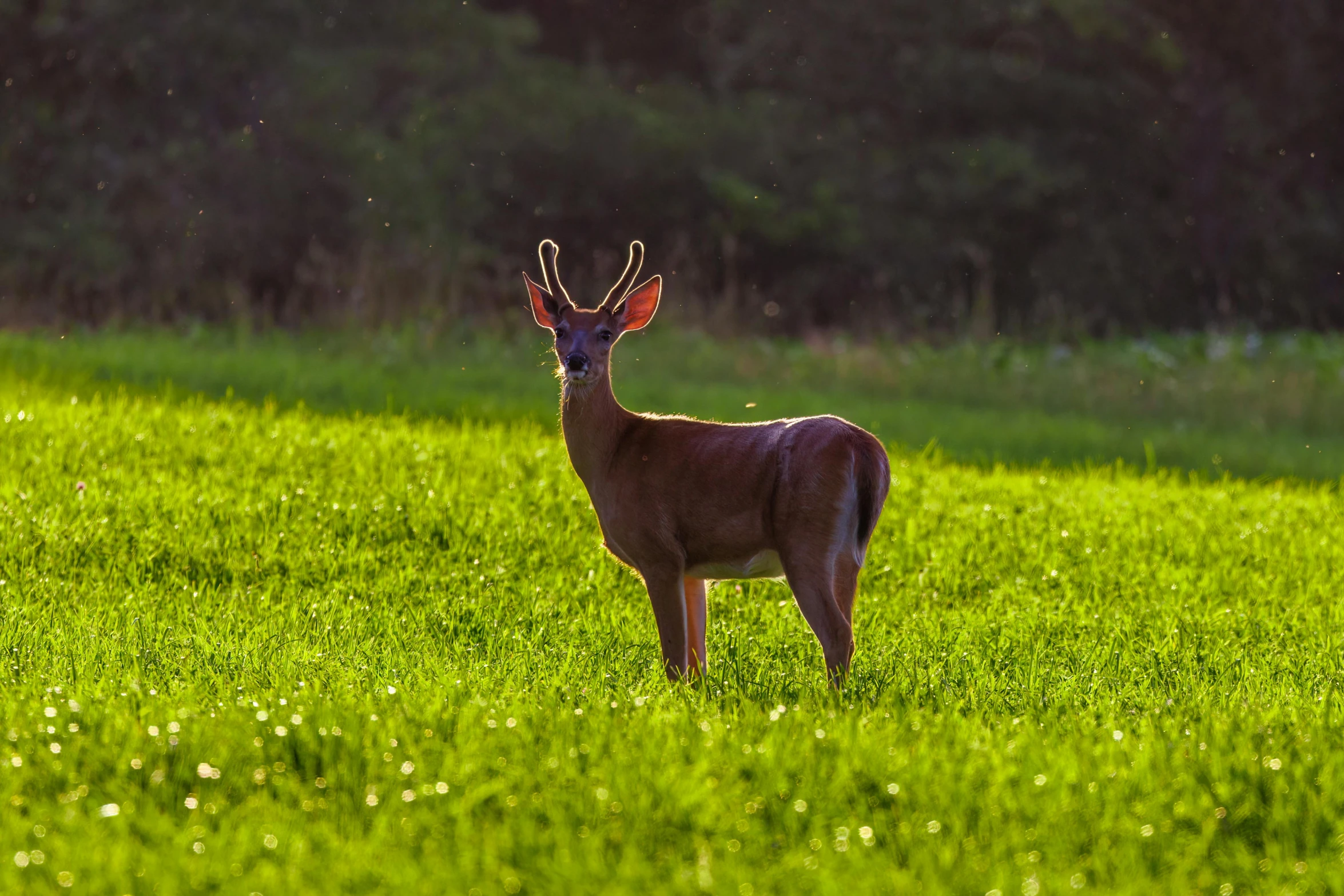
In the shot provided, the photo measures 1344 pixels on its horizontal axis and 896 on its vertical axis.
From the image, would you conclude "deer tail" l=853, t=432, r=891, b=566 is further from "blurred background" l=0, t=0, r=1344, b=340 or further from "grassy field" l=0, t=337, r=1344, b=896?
"blurred background" l=0, t=0, r=1344, b=340

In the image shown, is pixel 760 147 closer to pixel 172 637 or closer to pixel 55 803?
pixel 172 637

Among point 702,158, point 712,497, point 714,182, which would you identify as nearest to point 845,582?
point 712,497

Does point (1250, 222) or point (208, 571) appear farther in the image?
point (1250, 222)

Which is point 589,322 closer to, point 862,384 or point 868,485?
point 868,485

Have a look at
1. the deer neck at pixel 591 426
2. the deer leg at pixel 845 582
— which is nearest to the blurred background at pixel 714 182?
the deer neck at pixel 591 426

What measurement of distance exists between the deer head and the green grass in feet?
25.6

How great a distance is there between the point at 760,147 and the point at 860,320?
380 centimetres

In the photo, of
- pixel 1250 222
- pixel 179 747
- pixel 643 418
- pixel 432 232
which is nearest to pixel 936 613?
pixel 643 418

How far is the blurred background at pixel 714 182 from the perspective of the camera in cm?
2211

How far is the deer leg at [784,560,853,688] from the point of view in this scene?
5.98 m

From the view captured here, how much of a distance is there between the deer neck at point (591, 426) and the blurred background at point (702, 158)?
16076 mm

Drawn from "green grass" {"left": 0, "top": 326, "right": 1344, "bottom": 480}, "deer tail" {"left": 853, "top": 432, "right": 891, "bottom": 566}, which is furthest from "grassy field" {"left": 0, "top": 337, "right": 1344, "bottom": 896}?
"green grass" {"left": 0, "top": 326, "right": 1344, "bottom": 480}

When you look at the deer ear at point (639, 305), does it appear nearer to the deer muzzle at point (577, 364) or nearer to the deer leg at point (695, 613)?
the deer muzzle at point (577, 364)

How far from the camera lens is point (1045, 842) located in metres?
4.54
